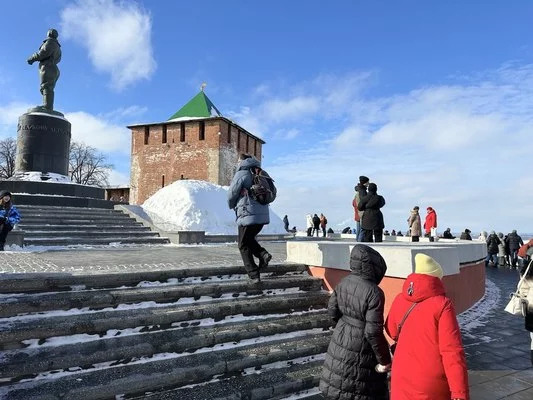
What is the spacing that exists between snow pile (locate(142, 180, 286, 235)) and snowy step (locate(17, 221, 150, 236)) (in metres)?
2.85

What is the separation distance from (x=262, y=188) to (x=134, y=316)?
85.3 inches

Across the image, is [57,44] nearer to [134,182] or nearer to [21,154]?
[21,154]

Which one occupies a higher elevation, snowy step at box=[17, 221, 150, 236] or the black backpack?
the black backpack

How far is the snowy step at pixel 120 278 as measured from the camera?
13.4 ft

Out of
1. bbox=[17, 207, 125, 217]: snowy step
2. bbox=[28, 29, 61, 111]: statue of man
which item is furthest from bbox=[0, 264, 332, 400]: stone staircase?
bbox=[28, 29, 61, 111]: statue of man

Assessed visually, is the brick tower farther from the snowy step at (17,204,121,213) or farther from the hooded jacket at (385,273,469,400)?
the hooded jacket at (385,273,469,400)

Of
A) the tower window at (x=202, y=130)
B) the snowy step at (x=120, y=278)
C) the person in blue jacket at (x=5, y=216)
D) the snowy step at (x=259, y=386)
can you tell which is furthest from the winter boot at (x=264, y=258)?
the tower window at (x=202, y=130)

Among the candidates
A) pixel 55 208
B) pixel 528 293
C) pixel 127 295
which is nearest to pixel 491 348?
pixel 528 293

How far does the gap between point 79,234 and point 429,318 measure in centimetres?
1098

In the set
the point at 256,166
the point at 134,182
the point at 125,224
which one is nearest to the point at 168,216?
the point at 125,224

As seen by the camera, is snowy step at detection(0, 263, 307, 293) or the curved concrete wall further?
the curved concrete wall

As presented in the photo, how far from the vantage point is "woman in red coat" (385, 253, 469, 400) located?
202 cm

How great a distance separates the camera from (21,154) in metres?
15.5

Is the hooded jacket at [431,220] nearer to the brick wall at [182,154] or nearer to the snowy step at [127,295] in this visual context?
the snowy step at [127,295]
